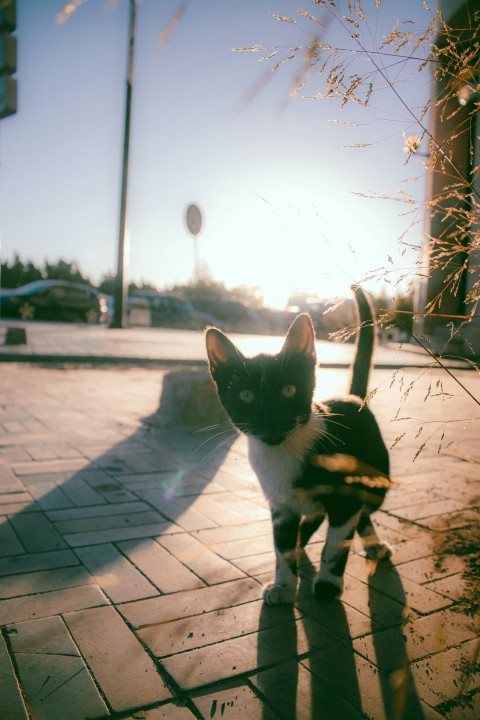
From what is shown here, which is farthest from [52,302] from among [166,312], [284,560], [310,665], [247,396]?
[310,665]

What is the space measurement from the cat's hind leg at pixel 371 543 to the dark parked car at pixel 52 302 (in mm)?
20716

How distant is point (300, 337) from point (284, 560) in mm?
927

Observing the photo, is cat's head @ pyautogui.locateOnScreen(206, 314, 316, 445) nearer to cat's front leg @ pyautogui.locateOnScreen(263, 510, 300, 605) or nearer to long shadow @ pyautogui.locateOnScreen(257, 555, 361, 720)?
cat's front leg @ pyautogui.locateOnScreen(263, 510, 300, 605)

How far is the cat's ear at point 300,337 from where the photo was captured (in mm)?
2352

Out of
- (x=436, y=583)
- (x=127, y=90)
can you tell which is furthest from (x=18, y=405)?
(x=127, y=90)

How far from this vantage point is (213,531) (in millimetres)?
2771

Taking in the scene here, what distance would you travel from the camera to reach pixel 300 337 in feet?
7.77

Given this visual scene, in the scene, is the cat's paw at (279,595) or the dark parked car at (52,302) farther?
the dark parked car at (52,302)

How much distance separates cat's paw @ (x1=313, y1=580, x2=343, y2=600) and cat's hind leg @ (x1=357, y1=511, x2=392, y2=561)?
408 millimetres

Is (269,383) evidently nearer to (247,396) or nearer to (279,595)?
(247,396)

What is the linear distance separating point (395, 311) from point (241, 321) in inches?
983

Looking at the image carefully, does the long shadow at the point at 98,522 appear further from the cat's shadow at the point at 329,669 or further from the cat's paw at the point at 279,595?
the cat's shadow at the point at 329,669

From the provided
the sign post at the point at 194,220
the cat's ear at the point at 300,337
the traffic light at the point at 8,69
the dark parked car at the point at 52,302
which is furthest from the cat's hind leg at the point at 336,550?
the dark parked car at the point at 52,302

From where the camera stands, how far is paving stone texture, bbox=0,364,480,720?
5.08 feet
